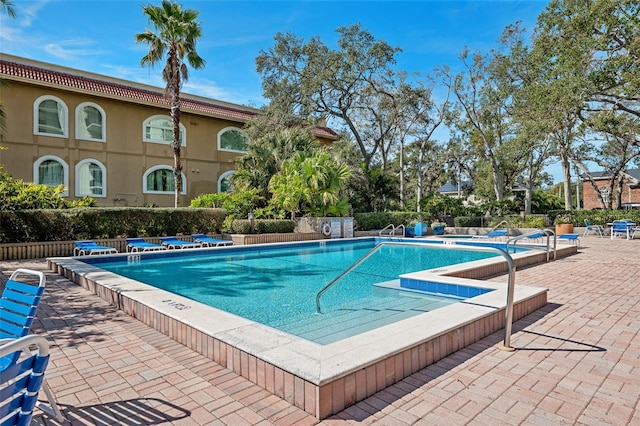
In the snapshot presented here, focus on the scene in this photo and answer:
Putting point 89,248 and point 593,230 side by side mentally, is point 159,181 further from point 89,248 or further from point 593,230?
point 593,230

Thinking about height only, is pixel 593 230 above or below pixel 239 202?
below

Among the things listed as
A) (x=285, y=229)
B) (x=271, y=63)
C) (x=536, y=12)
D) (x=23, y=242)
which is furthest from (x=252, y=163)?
(x=536, y=12)

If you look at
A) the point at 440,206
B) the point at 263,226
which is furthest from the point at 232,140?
the point at 440,206

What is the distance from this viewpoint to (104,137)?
65.2 feet

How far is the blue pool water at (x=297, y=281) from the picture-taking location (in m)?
5.71

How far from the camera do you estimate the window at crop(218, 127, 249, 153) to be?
2402cm

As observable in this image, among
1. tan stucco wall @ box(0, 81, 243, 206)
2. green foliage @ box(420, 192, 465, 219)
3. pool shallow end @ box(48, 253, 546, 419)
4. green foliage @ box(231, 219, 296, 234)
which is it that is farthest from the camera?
green foliage @ box(420, 192, 465, 219)

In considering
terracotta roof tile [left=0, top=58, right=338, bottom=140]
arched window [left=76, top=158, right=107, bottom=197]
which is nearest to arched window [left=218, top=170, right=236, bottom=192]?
terracotta roof tile [left=0, top=58, right=338, bottom=140]

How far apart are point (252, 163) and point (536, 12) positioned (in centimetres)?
1662

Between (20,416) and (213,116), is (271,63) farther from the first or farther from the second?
(20,416)

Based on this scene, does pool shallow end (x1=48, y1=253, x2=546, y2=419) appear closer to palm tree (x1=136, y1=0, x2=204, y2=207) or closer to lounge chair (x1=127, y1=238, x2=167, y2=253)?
lounge chair (x1=127, y1=238, x2=167, y2=253)

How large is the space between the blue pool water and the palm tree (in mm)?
6937

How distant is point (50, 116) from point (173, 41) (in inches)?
290

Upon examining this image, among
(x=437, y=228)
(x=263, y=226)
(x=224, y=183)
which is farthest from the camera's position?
(x=224, y=183)
